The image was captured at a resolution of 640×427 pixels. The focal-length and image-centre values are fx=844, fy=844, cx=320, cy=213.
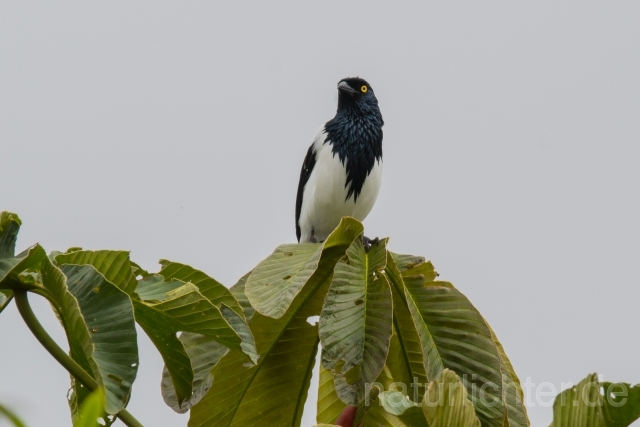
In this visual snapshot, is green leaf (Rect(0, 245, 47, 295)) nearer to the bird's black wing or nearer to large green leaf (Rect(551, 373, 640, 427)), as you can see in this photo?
large green leaf (Rect(551, 373, 640, 427))

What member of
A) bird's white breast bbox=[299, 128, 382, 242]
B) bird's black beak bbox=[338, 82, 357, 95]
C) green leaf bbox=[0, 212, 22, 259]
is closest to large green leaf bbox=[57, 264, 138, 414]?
green leaf bbox=[0, 212, 22, 259]

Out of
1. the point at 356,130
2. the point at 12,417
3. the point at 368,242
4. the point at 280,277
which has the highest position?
the point at 356,130

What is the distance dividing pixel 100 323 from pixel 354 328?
731mm

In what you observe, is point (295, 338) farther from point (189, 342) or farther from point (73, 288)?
point (73, 288)

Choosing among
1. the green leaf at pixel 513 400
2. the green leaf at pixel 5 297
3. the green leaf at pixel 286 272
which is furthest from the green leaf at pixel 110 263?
the green leaf at pixel 513 400

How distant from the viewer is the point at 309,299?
256 centimetres

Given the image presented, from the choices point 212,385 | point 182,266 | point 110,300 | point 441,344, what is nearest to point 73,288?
point 110,300

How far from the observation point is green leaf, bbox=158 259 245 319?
6.70ft

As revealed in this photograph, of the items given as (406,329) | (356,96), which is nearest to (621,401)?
(406,329)

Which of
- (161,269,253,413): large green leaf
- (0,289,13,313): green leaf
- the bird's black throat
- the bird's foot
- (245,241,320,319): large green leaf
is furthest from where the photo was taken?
the bird's black throat

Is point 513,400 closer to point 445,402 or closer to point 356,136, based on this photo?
point 445,402

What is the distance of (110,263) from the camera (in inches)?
76.3

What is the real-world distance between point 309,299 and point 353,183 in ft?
7.08

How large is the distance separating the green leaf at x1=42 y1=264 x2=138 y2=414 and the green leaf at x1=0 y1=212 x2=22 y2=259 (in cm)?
10
